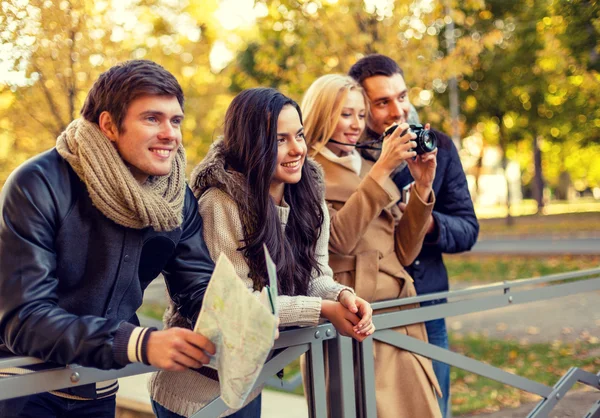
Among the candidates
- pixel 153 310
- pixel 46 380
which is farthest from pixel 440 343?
pixel 153 310

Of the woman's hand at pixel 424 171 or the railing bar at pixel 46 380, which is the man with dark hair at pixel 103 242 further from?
the woman's hand at pixel 424 171

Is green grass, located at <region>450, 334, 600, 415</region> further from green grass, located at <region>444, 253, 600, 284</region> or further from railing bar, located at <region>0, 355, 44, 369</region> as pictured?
green grass, located at <region>444, 253, 600, 284</region>

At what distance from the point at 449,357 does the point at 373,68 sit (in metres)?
1.25

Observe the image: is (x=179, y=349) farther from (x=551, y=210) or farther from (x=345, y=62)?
(x=551, y=210)

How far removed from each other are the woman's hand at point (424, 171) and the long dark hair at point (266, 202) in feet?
1.77

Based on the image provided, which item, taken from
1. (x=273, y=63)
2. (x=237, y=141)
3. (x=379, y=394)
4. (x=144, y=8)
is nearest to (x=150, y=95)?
(x=237, y=141)

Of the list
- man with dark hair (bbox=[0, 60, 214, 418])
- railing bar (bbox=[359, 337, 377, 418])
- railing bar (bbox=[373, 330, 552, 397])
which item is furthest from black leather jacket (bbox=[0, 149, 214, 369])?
railing bar (bbox=[373, 330, 552, 397])

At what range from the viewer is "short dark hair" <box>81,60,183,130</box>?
190cm

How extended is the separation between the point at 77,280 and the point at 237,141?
722mm

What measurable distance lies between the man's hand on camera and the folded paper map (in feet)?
0.08

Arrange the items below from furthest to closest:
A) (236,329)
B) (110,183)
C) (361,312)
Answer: (361,312), (110,183), (236,329)

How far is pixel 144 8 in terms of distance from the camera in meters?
6.45

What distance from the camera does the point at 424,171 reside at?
9.12 feet

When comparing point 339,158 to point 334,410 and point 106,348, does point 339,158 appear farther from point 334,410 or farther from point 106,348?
point 106,348
